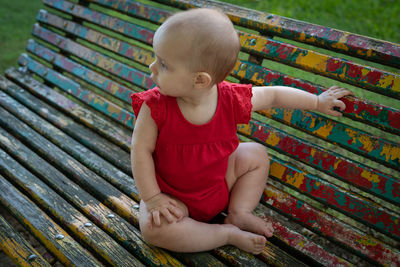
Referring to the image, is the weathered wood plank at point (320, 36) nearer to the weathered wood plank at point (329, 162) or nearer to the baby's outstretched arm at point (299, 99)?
the baby's outstretched arm at point (299, 99)

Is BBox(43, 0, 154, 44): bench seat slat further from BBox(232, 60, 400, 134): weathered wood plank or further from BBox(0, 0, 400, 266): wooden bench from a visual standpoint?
→ BBox(232, 60, 400, 134): weathered wood plank

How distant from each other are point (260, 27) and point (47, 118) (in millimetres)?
1602

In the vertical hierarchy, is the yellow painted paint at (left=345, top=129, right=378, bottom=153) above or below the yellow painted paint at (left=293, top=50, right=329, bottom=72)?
below

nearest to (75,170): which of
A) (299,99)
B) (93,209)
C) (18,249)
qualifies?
(93,209)

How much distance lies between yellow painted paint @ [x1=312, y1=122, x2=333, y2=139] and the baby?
0.07 meters

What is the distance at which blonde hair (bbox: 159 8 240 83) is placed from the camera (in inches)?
53.0

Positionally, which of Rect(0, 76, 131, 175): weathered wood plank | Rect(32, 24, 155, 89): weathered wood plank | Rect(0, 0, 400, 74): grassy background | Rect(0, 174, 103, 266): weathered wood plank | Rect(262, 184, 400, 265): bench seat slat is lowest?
Rect(0, 174, 103, 266): weathered wood plank

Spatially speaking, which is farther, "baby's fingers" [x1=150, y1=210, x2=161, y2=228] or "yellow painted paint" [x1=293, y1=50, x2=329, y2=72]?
"yellow painted paint" [x1=293, y1=50, x2=329, y2=72]

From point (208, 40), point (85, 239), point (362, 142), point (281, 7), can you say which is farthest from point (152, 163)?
point (281, 7)

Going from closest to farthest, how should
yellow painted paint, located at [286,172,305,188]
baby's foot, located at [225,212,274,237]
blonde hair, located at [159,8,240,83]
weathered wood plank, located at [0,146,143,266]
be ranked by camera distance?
blonde hair, located at [159,8,240,83] → weathered wood plank, located at [0,146,143,266] → baby's foot, located at [225,212,274,237] → yellow painted paint, located at [286,172,305,188]

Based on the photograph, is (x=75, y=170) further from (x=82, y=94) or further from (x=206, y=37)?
(x=206, y=37)

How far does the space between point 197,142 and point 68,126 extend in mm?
1313

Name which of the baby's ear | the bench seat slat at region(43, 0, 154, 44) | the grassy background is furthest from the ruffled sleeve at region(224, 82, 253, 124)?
the grassy background

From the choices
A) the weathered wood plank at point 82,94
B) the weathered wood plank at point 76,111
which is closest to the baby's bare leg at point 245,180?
the weathered wood plank at point 76,111
